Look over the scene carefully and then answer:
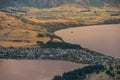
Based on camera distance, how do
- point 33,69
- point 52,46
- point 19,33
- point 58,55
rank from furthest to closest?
point 19,33, point 52,46, point 58,55, point 33,69

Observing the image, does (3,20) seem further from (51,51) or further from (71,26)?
(51,51)


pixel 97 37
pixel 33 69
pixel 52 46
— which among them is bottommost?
pixel 97 37

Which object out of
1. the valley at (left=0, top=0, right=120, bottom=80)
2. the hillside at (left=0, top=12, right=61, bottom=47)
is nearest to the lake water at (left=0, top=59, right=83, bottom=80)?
the valley at (left=0, top=0, right=120, bottom=80)

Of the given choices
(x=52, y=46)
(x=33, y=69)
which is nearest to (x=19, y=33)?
(x=52, y=46)

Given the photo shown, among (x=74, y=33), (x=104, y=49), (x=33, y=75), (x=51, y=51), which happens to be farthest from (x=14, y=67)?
(x=74, y=33)

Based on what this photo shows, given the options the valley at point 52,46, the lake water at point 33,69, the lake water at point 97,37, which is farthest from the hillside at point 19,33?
the lake water at point 33,69

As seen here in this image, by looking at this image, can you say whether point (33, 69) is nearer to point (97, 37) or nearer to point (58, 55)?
point (58, 55)

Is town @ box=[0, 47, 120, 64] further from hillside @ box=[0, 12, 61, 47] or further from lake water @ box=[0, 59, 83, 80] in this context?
hillside @ box=[0, 12, 61, 47]
